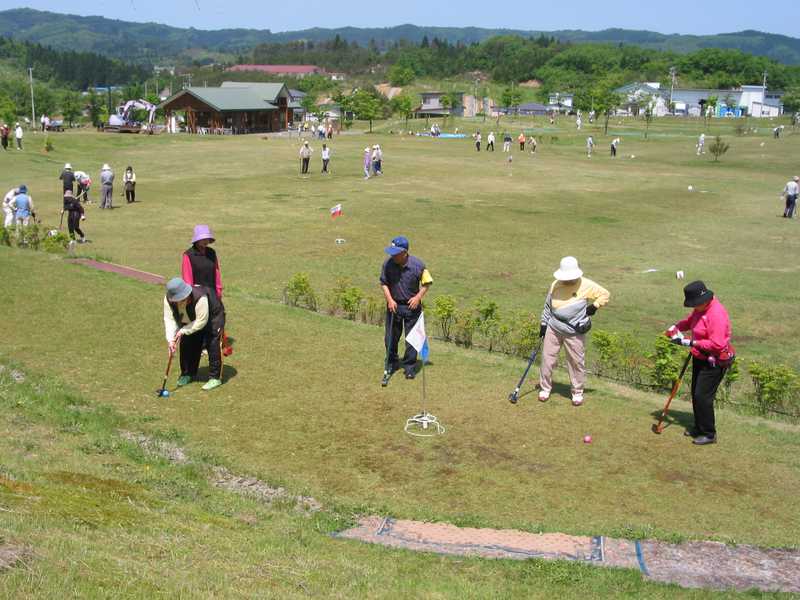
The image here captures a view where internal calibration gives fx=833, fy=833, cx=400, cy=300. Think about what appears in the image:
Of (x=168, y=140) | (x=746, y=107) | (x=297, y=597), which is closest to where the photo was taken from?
(x=297, y=597)

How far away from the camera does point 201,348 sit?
411 inches

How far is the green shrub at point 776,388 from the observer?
1135 cm

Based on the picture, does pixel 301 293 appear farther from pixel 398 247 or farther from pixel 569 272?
pixel 569 272

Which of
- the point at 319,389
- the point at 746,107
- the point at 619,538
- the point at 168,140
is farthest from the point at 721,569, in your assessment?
the point at 746,107

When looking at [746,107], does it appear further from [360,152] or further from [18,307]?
[18,307]

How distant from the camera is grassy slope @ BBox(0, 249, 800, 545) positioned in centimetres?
747

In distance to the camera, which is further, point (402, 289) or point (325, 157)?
point (325, 157)

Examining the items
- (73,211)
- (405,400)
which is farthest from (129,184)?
(405,400)

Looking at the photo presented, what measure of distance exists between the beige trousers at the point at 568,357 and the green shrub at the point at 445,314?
3824mm

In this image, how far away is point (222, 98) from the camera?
259 ft

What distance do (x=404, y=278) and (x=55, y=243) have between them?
11.1 metres

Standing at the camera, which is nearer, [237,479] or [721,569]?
[721,569]

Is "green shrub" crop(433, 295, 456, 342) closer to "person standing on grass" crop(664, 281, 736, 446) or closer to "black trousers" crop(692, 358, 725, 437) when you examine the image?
"person standing on grass" crop(664, 281, 736, 446)

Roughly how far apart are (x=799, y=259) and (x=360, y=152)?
35.6 metres
